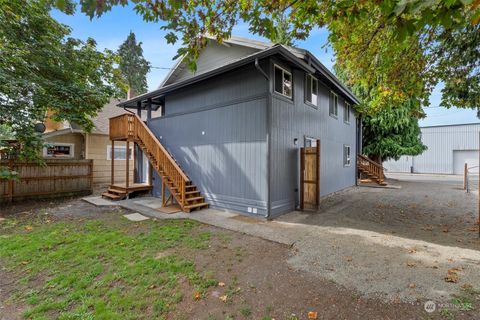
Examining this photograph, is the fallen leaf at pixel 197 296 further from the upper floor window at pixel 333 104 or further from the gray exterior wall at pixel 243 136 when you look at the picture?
the upper floor window at pixel 333 104

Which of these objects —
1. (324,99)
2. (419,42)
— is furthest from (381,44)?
(324,99)

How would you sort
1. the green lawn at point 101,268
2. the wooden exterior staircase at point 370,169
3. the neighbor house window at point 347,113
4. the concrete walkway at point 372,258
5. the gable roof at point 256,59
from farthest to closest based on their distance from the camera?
the wooden exterior staircase at point 370,169 < the neighbor house window at point 347,113 < the gable roof at point 256,59 < the concrete walkway at point 372,258 < the green lawn at point 101,268

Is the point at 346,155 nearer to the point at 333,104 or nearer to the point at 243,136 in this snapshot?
the point at 333,104

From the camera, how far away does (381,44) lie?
20.0 feet

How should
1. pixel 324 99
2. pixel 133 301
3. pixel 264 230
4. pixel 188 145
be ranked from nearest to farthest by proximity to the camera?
pixel 133 301
pixel 264 230
pixel 188 145
pixel 324 99

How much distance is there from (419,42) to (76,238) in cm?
934

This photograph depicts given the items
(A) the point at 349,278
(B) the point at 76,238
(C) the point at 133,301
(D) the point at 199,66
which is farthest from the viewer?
(D) the point at 199,66

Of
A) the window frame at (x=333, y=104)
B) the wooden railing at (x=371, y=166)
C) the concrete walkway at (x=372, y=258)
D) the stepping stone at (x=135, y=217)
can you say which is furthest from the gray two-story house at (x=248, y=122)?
the wooden railing at (x=371, y=166)

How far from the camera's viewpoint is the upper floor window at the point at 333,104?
1157 centimetres

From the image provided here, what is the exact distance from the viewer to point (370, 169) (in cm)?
1560

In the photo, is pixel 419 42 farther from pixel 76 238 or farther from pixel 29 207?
pixel 29 207

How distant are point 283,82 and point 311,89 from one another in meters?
2.29

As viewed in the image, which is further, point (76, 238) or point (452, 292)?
point (76, 238)

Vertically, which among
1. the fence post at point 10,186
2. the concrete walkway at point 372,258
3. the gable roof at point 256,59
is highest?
the gable roof at point 256,59
